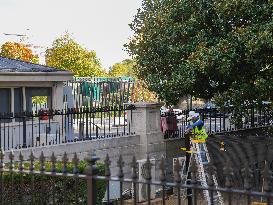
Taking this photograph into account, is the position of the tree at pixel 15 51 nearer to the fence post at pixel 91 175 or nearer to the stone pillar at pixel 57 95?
the stone pillar at pixel 57 95

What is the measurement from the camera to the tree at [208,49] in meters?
16.7

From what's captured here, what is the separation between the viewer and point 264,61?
1705cm

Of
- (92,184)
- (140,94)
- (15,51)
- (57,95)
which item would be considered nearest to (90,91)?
(57,95)

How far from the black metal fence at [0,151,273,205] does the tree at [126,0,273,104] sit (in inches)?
146

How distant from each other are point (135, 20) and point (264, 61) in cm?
659

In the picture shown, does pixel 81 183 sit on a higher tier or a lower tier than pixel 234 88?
lower

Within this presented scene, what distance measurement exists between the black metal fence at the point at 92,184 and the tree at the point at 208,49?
3710 millimetres

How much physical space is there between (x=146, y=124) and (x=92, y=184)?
11717 millimetres

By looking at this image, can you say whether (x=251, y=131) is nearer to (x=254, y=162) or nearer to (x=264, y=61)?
(x=254, y=162)

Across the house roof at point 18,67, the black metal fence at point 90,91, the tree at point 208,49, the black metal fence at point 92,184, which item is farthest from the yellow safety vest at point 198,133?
the black metal fence at point 90,91

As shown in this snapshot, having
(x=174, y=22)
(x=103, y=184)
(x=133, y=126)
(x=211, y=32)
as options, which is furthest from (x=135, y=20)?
(x=103, y=184)

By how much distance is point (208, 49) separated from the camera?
1719 centimetres

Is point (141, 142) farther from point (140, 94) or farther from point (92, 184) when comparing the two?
point (140, 94)

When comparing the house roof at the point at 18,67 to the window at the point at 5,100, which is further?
the window at the point at 5,100
